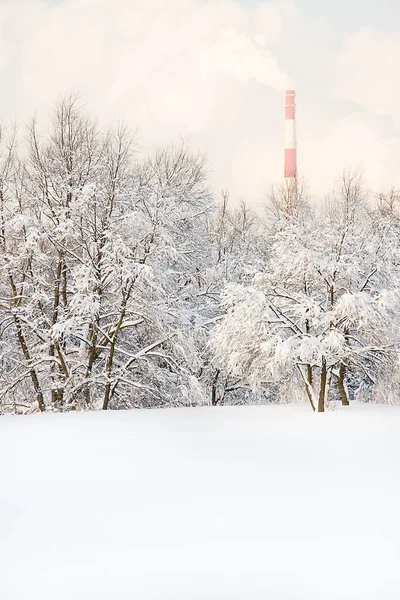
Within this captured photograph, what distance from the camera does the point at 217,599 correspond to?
3.67m

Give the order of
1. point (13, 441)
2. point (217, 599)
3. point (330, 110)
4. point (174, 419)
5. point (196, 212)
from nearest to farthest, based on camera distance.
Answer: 1. point (217, 599)
2. point (13, 441)
3. point (174, 419)
4. point (196, 212)
5. point (330, 110)

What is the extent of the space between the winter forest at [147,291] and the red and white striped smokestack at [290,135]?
22.9 meters

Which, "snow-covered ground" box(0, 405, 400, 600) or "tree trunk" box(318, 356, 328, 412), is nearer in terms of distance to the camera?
"snow-covered ground" box(0, 405, 400, 600)

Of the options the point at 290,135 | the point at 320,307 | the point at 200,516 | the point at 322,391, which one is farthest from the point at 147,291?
the point at 290,135

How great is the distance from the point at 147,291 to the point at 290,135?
92.8ft

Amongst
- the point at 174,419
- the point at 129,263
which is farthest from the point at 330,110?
the point at 174,419

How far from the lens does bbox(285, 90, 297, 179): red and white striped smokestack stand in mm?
39750

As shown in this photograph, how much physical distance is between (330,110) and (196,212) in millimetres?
28071

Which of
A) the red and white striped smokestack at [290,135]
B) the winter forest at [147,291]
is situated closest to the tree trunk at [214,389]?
the winter forest at [147,291]

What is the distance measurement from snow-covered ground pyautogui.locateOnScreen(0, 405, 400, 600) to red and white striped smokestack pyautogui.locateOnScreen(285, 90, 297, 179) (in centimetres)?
3200

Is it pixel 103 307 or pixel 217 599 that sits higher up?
pixel 103 307

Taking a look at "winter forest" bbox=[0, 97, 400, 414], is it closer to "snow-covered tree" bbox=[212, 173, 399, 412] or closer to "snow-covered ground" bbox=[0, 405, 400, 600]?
"snow-covered tree" bbox=[212, 173, 399, 412]

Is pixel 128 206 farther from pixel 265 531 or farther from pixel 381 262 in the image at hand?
pixel 265 531

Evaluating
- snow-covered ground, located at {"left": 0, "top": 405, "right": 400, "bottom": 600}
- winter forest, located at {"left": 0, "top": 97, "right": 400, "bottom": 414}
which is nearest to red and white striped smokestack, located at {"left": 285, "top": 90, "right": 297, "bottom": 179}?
winter forest, located at {"left": 0, "top": 97, "right": 400, "bottom": 414}
